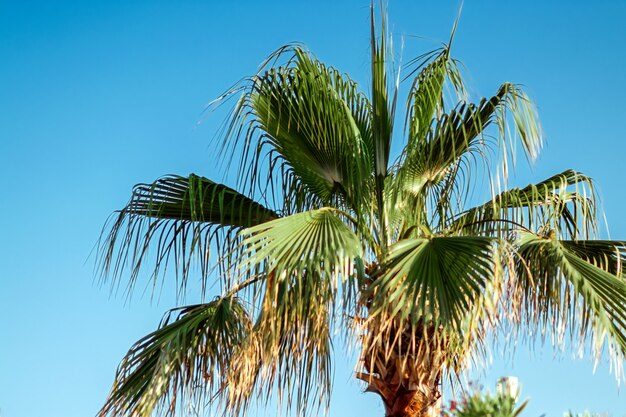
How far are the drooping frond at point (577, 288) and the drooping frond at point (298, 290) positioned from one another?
1.08 m

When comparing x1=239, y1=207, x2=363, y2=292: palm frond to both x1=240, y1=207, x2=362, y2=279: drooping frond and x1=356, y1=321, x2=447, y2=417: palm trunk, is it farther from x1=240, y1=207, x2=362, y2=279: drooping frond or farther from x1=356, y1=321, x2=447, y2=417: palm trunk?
x1=356, y1=321, x2=447, y2=417: palm trunk

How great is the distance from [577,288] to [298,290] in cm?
172

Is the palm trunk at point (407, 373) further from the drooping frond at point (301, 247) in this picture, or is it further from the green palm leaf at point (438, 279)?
the drooping frond at point (301, 247)

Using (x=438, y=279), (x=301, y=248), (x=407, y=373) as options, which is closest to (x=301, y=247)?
(x=301, y=248)

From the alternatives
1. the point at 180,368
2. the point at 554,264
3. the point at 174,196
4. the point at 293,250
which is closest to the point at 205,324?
the point at 180,368

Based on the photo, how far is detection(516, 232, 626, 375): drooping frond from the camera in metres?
5.71

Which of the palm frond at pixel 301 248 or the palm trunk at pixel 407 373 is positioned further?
the palm trunk at pixel 407 373

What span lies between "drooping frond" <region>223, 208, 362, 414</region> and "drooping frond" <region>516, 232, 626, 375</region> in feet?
3.54

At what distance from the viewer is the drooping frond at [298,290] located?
17.9 feet

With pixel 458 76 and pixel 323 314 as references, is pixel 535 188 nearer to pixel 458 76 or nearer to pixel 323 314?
pixel 458 76

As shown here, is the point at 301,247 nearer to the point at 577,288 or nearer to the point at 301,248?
the point at 301,248

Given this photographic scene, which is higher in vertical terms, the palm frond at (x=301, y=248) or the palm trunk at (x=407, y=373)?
the palm frond at (x=301, y=248)

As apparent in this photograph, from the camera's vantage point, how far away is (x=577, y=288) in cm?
588

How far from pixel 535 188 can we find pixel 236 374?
249 cm
